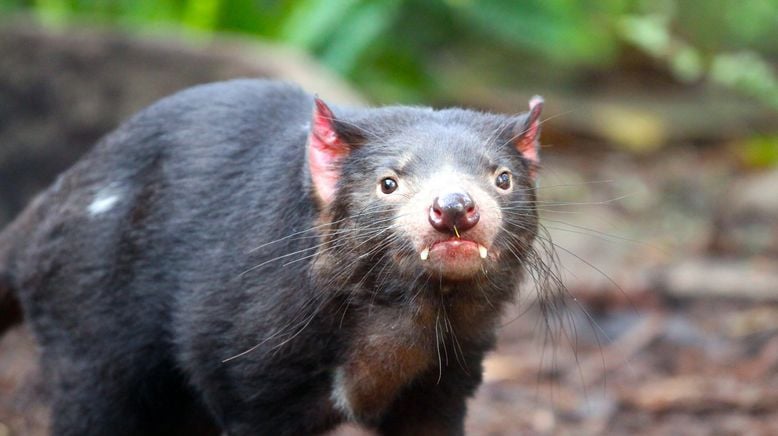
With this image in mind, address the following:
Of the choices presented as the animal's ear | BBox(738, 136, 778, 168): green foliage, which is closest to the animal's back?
the animal's ear

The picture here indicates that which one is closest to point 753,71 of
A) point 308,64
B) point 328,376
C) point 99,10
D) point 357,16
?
point 308,64

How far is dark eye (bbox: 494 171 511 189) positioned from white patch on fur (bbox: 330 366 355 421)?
30.5 inches

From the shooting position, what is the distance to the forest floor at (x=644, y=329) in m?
6.18

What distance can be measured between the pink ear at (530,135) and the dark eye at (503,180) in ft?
0.73

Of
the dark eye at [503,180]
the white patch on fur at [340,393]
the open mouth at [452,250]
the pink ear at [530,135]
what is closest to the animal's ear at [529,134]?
the pink ear at [530,135]

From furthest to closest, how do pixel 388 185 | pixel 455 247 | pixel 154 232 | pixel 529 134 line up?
pixel 154 232 → pixel 529 134 → pixel 388 185 → pixel 455 247

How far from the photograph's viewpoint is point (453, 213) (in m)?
3.37

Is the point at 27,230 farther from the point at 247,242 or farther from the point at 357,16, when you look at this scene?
the point at 357,16

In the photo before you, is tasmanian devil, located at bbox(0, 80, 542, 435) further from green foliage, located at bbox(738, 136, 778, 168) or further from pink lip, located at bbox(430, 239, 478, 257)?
green foliage, located at bbox(738, 136, 778, 168)

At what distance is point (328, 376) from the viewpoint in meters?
4.03

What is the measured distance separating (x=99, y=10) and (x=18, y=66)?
67.1 inches

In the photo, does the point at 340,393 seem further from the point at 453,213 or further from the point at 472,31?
the point at 472,31

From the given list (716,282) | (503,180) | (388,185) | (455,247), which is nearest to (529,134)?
(503,180)

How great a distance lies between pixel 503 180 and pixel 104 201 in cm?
153
